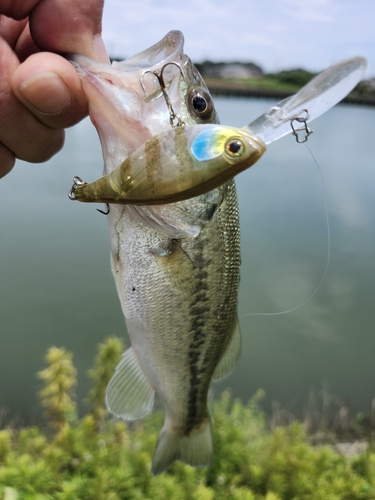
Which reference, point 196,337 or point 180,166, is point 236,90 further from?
point 180,166

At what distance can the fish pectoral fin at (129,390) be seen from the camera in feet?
4.85

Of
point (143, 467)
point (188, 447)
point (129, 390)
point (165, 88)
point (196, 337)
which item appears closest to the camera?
point (165, 88)

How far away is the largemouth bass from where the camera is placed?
1.03 meters

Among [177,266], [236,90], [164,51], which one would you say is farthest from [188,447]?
[236,90]

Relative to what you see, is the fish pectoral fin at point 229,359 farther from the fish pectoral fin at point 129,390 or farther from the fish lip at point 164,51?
the fish lip at point 164,51

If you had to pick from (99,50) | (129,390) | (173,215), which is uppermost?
(99,50)

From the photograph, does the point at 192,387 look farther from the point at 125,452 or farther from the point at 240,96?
the point at 240,96

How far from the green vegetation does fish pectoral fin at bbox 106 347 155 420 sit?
Answer: 1.10m

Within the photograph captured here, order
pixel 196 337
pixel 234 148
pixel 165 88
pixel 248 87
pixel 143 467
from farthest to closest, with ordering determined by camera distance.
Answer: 1. pixel 248 87
2. pixel 143 467
3. pixel 196 337
4. pixel 165 88
5. pixel 234 148

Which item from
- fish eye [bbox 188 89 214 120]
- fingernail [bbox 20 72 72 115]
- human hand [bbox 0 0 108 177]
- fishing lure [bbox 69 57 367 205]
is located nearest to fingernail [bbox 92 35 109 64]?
human hand [bbox 0 0 108 177]

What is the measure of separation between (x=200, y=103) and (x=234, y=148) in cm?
44

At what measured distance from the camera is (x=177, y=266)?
3.88 feet

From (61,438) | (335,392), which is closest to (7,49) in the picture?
(61,438)

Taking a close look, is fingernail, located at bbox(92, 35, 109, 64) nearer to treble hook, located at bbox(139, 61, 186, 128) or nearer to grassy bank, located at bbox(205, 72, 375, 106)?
treble hook, located at bbox(139, 61, 186, 128)
